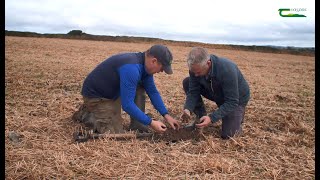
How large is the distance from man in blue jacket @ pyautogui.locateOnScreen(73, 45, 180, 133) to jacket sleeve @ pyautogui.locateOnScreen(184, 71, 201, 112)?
502mm

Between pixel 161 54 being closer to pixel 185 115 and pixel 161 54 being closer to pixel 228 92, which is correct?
pixel 228 92

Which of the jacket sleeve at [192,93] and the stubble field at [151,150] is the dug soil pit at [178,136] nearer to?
the stubble field at [151,150]

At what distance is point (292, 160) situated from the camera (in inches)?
187

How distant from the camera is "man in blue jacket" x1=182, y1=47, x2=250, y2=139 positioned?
502cm

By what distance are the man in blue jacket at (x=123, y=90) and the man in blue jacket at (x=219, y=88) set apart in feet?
1.41

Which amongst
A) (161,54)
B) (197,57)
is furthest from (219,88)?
(161,54)

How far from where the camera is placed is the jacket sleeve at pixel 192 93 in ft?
18.9

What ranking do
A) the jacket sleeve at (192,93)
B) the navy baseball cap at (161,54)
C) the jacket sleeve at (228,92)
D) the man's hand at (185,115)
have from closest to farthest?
the navy baseball cap at (161,54), the jacket sleeve at (228,92), the man's hand at (185,115), the jacket sleeve at (192,93)

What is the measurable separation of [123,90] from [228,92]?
1524 millimetres

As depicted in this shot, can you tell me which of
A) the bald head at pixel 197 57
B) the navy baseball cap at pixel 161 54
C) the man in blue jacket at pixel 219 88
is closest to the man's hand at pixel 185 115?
the man in blue jacket at pixel 219 88

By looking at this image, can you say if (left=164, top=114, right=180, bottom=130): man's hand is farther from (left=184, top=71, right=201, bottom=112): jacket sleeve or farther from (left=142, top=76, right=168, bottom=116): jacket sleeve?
(left=184, top=71, right=201, bottom=112): jacket sleeve
